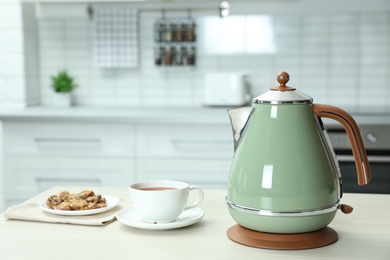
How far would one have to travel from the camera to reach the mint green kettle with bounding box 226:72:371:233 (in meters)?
0.98

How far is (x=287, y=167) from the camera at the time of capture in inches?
38.7

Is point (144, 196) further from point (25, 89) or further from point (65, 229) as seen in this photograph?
point (25, 89)

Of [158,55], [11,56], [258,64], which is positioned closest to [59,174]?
[11,56]

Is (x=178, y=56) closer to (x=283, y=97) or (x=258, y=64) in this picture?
(x=258, y=64)

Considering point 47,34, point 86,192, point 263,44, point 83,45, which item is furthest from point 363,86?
point 86,192

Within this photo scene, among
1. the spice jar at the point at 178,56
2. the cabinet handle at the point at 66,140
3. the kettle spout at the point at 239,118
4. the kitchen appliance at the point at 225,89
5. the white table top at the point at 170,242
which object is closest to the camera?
the white table top at the point at 170,242

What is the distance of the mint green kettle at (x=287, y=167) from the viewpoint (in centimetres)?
98

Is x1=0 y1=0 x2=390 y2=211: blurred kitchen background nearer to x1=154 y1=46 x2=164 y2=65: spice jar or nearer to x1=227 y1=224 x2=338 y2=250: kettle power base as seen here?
x1=154 y1=46 x2=164 y2=65: spice jar

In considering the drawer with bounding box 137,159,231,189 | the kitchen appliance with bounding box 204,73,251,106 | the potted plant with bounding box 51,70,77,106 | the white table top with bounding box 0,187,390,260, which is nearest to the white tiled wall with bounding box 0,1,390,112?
the potted plant with bounding box 51,70,77,106

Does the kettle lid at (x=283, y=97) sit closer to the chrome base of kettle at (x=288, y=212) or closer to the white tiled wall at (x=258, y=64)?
the chrome base of kettle at (x=288, y=212)

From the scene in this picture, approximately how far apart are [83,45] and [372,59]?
163 cm

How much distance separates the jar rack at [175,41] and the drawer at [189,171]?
736 mm

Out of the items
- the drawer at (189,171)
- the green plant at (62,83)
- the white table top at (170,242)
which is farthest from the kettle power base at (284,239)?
the green plant at (62,83)

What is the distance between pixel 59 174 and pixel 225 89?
94 centimetres
